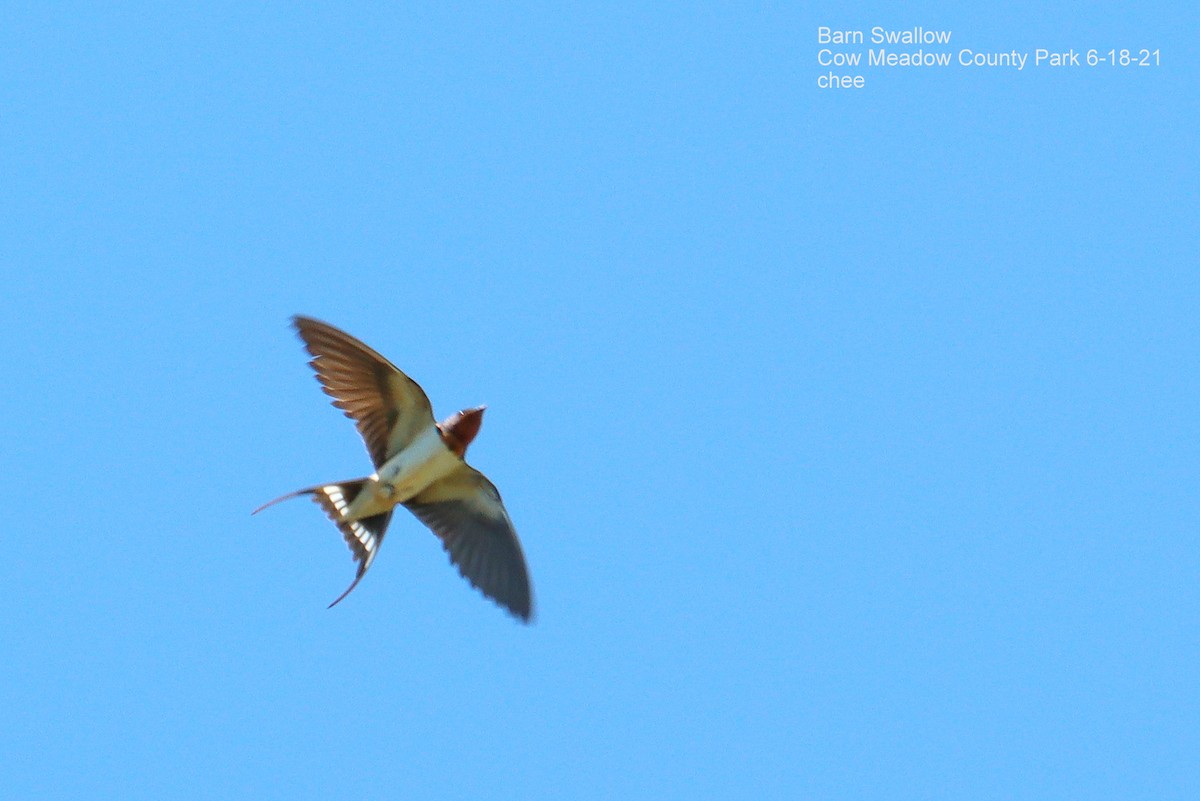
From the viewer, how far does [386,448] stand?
831 cm

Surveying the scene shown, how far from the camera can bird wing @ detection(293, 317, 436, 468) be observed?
7.99 m

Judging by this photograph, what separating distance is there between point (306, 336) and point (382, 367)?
42 centimetres

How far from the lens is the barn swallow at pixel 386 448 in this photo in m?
8.04

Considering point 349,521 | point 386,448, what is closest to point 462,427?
point 386,448

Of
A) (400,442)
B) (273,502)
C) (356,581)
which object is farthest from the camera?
(400,442)

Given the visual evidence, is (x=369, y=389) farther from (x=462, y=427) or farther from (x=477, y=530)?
(x=477, y=530)

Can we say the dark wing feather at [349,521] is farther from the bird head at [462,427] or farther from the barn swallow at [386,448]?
the bird head at [462,427]

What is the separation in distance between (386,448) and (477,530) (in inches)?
31.7

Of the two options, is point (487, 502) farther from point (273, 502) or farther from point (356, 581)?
point (273, 502)

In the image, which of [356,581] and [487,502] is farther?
[487,502]

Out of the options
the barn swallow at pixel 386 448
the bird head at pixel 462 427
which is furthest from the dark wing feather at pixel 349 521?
the bird head at pixel 462 427

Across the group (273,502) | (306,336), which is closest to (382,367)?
(306,336)

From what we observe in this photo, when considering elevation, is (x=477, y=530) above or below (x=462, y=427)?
below

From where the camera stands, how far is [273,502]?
7.32m
